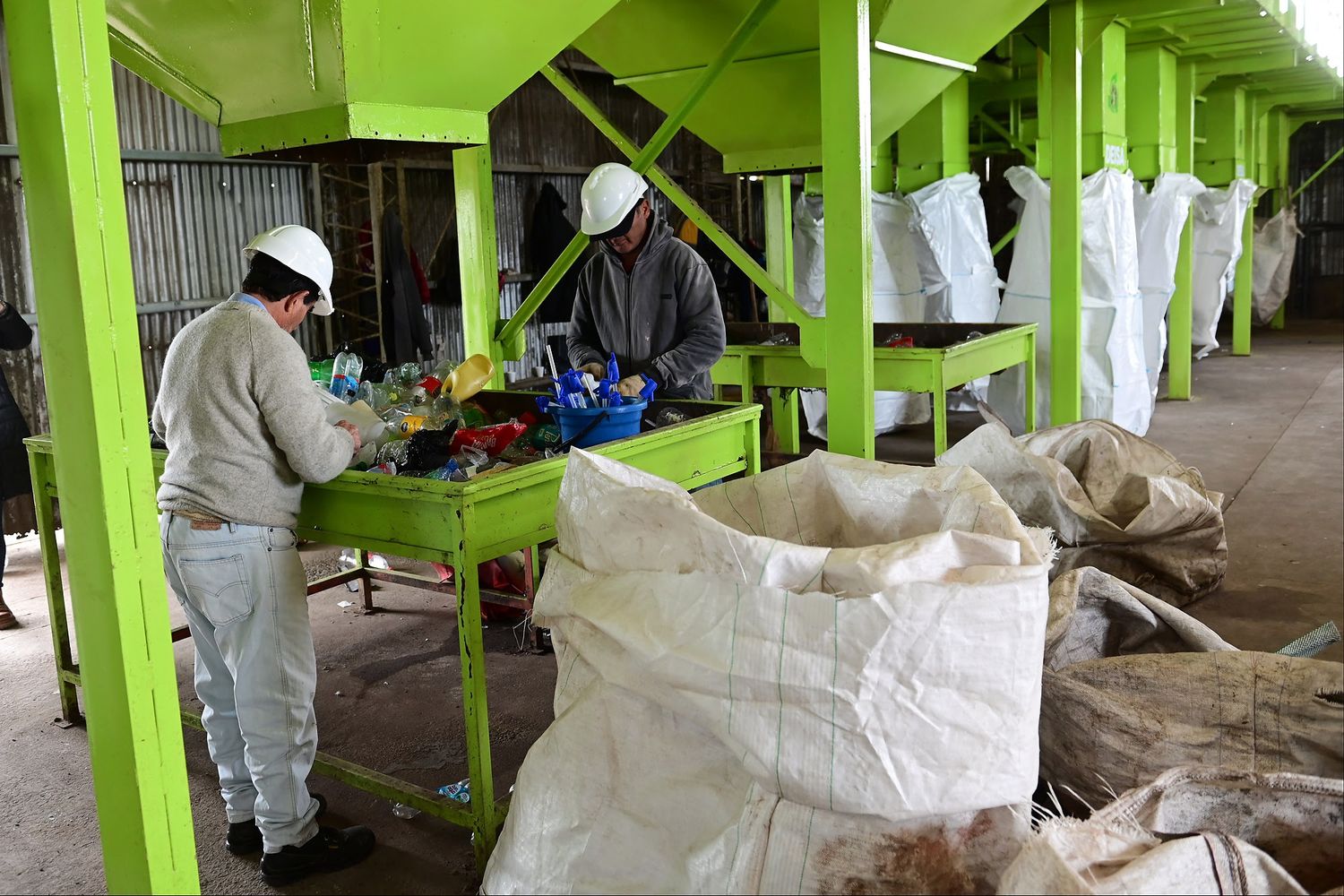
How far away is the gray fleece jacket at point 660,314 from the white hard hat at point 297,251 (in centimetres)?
141

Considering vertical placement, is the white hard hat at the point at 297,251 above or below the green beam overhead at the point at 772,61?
below

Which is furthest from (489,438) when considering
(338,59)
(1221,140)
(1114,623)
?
(1221,140)

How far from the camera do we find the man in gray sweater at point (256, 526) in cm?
258

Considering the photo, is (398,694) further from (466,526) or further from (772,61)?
(772,61)

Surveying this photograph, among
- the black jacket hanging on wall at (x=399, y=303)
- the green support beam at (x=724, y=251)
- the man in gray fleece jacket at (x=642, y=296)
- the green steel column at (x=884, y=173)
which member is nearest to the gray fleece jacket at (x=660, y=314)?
the man in gray fleece jacket at (x=642, y=296)

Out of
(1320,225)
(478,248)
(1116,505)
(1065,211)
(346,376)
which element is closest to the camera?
(346,376)

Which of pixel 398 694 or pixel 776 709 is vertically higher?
pixel 776 709

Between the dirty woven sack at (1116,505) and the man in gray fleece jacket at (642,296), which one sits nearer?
the man in gray fleece jacket at (642,296)

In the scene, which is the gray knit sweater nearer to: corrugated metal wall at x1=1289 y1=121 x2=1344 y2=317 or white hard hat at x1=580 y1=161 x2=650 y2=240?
white hard hat at x1=580 y1=161 x2=650 y2=240

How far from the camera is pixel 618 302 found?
422cm

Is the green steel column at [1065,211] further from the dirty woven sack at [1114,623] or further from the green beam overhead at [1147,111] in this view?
the dirty woven sack at [1114,623]

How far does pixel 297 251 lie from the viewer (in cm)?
276

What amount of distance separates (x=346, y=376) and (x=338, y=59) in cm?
121

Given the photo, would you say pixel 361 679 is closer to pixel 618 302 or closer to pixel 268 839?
pixel 268 839
